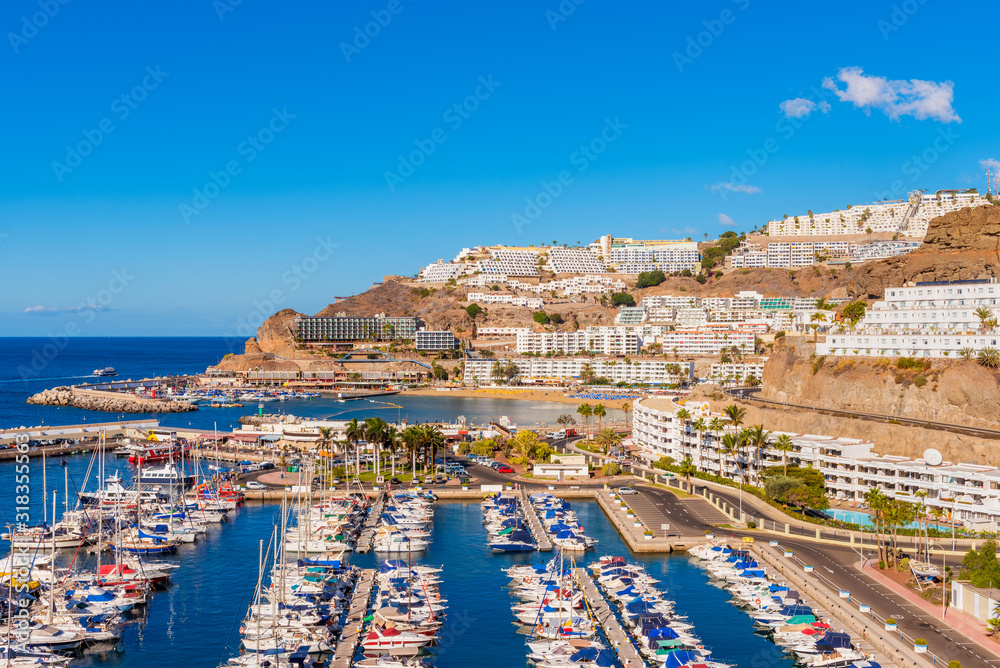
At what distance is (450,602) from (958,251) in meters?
93.1

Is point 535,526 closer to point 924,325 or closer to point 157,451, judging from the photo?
point 924,325

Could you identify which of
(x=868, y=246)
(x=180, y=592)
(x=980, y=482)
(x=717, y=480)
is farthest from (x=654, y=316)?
(x=180, y=592)

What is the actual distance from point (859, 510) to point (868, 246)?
158852 mm

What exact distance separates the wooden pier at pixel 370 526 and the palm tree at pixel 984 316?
48.3 m

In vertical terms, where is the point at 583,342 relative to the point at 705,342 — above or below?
above

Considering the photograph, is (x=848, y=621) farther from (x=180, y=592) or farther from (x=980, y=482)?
(x=180, y=592)

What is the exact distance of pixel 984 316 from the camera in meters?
66.9

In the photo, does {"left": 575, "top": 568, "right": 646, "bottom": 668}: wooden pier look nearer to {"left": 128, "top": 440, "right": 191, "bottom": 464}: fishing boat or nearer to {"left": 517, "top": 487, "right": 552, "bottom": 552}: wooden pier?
{"left": 517, "top": 487, "right": 552, "bottom": 552}: wooden pier

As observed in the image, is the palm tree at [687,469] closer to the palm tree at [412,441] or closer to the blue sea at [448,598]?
A: the blue sea at [448,598]

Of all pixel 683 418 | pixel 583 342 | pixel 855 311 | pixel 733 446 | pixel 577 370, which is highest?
pixel 855 311

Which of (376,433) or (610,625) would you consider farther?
(376,433)

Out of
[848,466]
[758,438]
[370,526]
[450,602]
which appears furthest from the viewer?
[758,438]

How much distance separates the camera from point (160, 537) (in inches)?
1962

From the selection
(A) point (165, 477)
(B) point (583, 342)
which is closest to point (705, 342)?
(B) point (583, 342)
